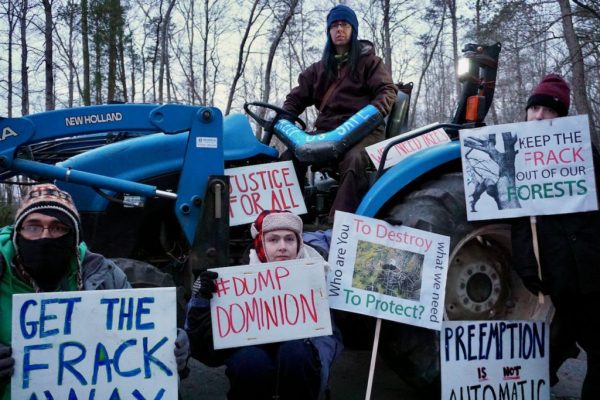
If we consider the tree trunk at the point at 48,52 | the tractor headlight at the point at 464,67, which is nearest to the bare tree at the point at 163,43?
the tree trunk at the point at 48,52

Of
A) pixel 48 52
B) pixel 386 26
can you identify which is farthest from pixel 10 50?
pixel 386 26

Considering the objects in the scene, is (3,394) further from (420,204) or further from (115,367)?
(420,204)

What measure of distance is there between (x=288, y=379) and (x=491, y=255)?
150cm

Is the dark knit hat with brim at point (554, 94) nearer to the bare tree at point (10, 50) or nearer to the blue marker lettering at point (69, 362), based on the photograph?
the blue marker lettering at point (69, 362)

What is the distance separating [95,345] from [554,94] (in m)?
2.49

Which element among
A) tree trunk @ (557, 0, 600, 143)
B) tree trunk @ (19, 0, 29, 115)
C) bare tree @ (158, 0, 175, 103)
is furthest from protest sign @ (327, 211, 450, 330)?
bare tree @ (158, 0, 175, 103)

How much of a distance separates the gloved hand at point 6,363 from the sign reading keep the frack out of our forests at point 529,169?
2258mm

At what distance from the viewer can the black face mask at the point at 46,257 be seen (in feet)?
6.91

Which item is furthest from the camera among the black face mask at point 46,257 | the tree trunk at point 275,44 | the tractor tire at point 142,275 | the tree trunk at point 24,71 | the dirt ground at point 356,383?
the tree trunk at point 275,44

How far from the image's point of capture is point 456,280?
3053mm

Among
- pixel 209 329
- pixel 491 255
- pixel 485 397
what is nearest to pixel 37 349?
pixel 209 329

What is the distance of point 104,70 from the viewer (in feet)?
62.6

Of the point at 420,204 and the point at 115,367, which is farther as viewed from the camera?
the point at 420,204

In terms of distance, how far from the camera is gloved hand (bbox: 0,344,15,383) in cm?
197
